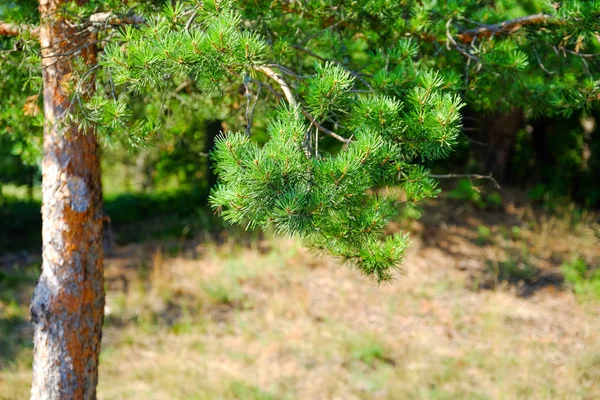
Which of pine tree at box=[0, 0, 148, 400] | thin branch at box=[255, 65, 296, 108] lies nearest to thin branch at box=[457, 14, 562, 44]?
thin branch at box=[255, 65, 296, 108]

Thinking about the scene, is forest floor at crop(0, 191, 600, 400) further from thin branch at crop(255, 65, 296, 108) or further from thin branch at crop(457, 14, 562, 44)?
thin branch at crop(255, 65, 296, 108)

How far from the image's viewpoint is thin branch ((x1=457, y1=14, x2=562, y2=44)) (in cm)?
298

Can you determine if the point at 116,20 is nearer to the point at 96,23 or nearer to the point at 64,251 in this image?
the point at 96,23

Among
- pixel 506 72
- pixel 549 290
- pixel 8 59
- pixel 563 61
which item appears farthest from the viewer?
pixel 549 290

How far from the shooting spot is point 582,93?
10.1 feet

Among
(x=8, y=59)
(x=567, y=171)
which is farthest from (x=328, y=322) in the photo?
(x=567, y=171)

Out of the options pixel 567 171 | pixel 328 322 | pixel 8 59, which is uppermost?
pixel 8 59

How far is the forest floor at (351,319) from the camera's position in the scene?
5.06 metres

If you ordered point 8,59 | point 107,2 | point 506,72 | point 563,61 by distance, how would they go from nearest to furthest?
point 107,2
point 506,72
point 8,59
point 563,61

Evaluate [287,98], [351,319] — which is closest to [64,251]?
[287,98]

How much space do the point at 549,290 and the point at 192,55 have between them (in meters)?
5.77

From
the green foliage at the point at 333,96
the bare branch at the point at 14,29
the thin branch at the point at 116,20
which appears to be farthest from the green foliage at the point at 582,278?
the bare branch at the point at 14,29

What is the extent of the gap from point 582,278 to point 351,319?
286cm

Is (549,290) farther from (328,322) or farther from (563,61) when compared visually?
(563,61)
